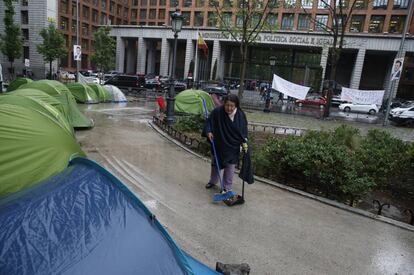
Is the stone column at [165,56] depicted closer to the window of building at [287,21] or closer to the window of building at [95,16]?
the window of building at [95,16]

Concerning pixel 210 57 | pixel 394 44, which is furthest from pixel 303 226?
pixel 210 57

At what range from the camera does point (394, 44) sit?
37.8 meters

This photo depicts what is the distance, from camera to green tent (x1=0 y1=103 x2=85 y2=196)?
349 cm

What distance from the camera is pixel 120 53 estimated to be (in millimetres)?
53969

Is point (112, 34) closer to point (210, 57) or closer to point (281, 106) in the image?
point (210, 57)

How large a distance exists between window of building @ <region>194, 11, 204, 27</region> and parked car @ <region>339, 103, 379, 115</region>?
114 feet

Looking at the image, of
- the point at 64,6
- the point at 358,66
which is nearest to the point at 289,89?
the point at 358,66

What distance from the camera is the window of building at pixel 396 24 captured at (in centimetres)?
4456

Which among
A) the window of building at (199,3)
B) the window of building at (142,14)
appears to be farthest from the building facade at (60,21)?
the window of building at (199,3)

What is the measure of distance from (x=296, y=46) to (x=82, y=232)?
45365 mm

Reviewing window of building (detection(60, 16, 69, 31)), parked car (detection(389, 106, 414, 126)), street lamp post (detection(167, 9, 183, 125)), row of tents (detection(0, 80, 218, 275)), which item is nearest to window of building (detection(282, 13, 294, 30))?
parked car (detection(389, 106, 414, 126))

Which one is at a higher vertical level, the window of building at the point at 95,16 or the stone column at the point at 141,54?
the window of building at the point at 95,16

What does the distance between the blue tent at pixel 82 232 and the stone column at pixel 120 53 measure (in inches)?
2162

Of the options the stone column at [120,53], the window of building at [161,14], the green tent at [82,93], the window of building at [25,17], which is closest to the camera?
the green tent at [82,93]
